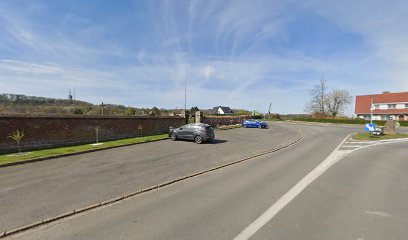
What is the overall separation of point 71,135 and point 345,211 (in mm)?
17433

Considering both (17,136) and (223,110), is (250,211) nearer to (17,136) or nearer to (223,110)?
(17,136)

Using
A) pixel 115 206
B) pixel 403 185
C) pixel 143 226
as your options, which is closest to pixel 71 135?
pixel 115 206

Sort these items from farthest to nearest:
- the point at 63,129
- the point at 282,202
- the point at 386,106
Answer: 1. the point at 386,106
2. the point at 63,129
3. the point at 282,202

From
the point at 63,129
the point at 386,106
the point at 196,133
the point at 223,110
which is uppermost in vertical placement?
the point at 386,106

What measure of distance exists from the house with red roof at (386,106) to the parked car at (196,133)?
5551 cm

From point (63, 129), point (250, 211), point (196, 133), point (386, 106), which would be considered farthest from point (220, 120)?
point (386, 106)

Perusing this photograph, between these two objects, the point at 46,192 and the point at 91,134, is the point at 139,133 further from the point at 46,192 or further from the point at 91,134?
the point at 46,192

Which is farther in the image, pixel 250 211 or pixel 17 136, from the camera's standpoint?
pixel 17 136

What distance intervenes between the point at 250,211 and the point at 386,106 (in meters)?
77.0

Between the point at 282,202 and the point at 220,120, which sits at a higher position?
the point at 220,120

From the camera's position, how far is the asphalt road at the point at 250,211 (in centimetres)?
522

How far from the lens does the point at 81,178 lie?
9602 mm

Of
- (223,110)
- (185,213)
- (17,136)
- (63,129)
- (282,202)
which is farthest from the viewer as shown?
(223,110)

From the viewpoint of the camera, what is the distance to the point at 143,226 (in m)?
5.51
